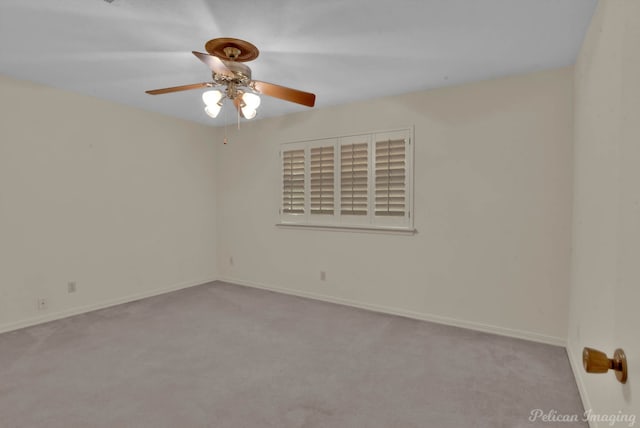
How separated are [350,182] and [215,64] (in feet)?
7.33

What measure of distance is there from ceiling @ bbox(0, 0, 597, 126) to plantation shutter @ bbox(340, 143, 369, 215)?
765mm

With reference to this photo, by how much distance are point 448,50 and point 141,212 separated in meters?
3.83

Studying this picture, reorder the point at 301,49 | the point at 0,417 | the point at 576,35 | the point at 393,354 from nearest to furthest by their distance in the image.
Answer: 1. the point at 0,417
2. the point at 576,35
3. the point at 301,49
4. the point at 393,354

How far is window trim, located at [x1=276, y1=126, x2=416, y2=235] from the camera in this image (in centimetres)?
358

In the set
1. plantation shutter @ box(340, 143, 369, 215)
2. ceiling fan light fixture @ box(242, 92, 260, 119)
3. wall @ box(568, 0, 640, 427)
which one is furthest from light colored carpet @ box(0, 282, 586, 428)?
ceiling fan light fixture @ box(242, 92, 260, 119)

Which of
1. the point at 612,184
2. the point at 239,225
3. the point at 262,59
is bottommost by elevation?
the point at 239,225

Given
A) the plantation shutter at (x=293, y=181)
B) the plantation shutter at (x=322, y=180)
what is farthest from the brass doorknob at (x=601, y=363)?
the plantation shutter at (x=293, y=181)

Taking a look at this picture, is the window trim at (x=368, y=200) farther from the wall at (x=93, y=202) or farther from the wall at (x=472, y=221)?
→ the wall at (x=93, y=202)

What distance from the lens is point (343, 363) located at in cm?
257

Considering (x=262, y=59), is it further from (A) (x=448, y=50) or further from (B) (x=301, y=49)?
(A) (x=448, y=50)

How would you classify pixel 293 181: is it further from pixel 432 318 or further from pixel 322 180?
pixel 432 318

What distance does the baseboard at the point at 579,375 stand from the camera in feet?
6.38

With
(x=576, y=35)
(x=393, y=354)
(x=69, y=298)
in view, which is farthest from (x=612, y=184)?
(x=69, y=298)

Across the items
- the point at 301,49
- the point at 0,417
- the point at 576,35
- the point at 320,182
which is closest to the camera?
the point at 0,417
